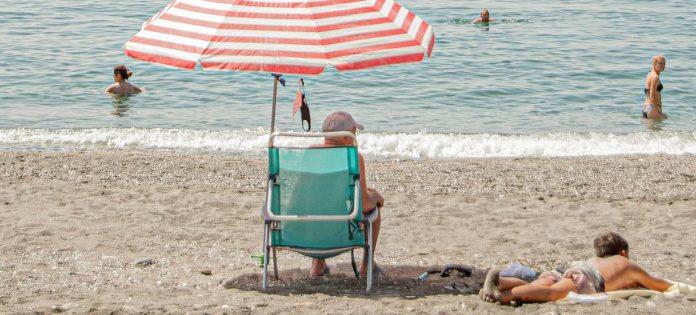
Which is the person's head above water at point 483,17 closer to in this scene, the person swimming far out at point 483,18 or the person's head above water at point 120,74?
the person swimming far out at point 483,18

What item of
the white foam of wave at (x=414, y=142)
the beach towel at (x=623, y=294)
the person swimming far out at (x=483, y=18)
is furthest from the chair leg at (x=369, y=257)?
the person swimming far out at (x=483, y=18)

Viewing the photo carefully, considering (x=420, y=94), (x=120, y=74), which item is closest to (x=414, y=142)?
(x=420, y=94)

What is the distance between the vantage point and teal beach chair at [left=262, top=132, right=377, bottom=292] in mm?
6266

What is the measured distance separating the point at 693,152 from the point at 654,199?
13.6 ft

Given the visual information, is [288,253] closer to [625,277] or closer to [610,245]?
[610,245]

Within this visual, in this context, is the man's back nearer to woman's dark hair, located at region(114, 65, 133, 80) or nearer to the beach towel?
the beach towel

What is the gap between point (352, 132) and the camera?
6410 millimetres

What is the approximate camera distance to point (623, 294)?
611cm

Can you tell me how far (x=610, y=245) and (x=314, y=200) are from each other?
1919mm

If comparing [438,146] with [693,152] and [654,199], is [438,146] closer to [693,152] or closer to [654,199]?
[693,152]

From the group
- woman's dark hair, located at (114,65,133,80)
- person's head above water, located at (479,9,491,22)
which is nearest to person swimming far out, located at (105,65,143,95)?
woman's dark hair, located at (114,65,133,80)

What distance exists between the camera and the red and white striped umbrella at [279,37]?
589 centimetres

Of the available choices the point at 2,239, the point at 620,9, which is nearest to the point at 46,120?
the point at 2,239

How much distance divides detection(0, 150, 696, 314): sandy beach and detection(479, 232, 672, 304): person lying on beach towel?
0.10 metres
